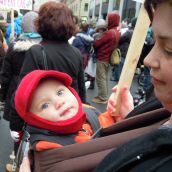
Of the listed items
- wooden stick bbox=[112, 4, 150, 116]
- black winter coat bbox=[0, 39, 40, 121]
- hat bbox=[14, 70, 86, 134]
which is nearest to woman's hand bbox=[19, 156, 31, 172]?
hat bbox=[14, 70, 86, 134]

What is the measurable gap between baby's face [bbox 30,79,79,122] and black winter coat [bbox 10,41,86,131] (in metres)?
0.92

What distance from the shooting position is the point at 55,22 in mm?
2750

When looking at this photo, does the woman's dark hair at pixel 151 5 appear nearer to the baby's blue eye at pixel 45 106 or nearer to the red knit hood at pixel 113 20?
the baby's blue eye at pixel 45 106

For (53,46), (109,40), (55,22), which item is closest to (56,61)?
(53,46)

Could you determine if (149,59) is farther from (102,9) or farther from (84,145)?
(102,9)

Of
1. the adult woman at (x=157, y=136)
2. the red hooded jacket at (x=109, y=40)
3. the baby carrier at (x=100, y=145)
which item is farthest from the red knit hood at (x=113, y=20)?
the adult woman at (x=157, y=136)

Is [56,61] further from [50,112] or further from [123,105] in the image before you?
[123,105]

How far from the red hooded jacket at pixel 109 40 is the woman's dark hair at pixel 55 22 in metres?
3.69

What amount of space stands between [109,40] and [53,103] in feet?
16.6

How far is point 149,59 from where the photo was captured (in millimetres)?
784

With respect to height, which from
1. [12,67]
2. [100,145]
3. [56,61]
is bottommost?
[12,67]

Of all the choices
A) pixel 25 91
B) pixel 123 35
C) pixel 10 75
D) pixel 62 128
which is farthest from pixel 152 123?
pixel 123 35

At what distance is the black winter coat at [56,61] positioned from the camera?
2.69 m

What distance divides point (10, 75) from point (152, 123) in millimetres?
2494
